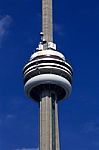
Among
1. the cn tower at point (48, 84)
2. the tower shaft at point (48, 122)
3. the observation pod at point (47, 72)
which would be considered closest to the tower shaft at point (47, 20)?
the cn tower at point (48, 84)

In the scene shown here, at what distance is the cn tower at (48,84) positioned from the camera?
164 metres

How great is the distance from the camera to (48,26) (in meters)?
182

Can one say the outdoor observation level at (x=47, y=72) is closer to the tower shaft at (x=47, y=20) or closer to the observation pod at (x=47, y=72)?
the observation pod at (x=47, y=72)

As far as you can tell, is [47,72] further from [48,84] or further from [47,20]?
[47,20]

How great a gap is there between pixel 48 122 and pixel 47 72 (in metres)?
15.5

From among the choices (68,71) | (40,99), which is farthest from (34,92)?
(68,71)

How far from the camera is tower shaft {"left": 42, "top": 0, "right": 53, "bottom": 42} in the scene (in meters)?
180

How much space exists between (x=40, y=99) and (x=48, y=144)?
686 inches

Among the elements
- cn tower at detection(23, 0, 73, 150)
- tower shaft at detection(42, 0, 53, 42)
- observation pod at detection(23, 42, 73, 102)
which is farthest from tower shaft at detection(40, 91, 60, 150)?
tower shaft at detection(42, 0, 53, 42)

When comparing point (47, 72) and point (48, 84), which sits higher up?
point (47, 72)

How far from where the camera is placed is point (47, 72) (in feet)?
547

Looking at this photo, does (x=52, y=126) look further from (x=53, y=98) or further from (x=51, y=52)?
(x=51, y=52)

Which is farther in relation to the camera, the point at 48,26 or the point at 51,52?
the point at 48,26

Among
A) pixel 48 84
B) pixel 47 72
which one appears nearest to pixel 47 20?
pixel 47 72
